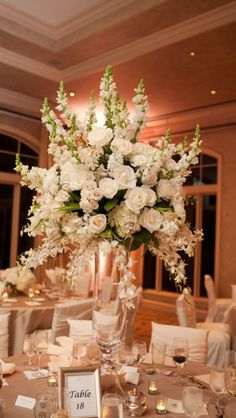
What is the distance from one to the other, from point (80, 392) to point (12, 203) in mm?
7287

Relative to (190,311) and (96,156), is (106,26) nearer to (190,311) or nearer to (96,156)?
(190,311)

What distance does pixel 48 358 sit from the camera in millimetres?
2307

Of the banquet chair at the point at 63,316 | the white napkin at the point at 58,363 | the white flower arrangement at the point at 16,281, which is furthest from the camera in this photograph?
the white flower arrangement at the point at 16,281

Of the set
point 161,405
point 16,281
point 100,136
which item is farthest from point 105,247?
point 16,281

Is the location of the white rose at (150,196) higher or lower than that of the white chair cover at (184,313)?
higher

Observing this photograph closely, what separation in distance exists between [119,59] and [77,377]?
4.92m

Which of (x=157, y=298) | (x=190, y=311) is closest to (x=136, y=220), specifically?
(x=190, y=311)

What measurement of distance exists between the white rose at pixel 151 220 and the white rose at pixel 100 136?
326mm

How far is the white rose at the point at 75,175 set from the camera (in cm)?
166

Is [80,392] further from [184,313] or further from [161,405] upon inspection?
[184,313]

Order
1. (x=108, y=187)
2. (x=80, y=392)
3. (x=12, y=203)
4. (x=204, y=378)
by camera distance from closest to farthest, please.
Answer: (x=80, y=392) < (x=108, y=187) < (x=204, y=378) < (x=12, y=203)

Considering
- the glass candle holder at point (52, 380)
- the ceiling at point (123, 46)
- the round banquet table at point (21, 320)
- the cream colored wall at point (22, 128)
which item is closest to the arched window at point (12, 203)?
the cream colored wall at point (22, 128)

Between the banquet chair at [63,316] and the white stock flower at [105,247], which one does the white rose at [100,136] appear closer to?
the white stock flower at [105,247]

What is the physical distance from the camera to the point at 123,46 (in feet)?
18.2
